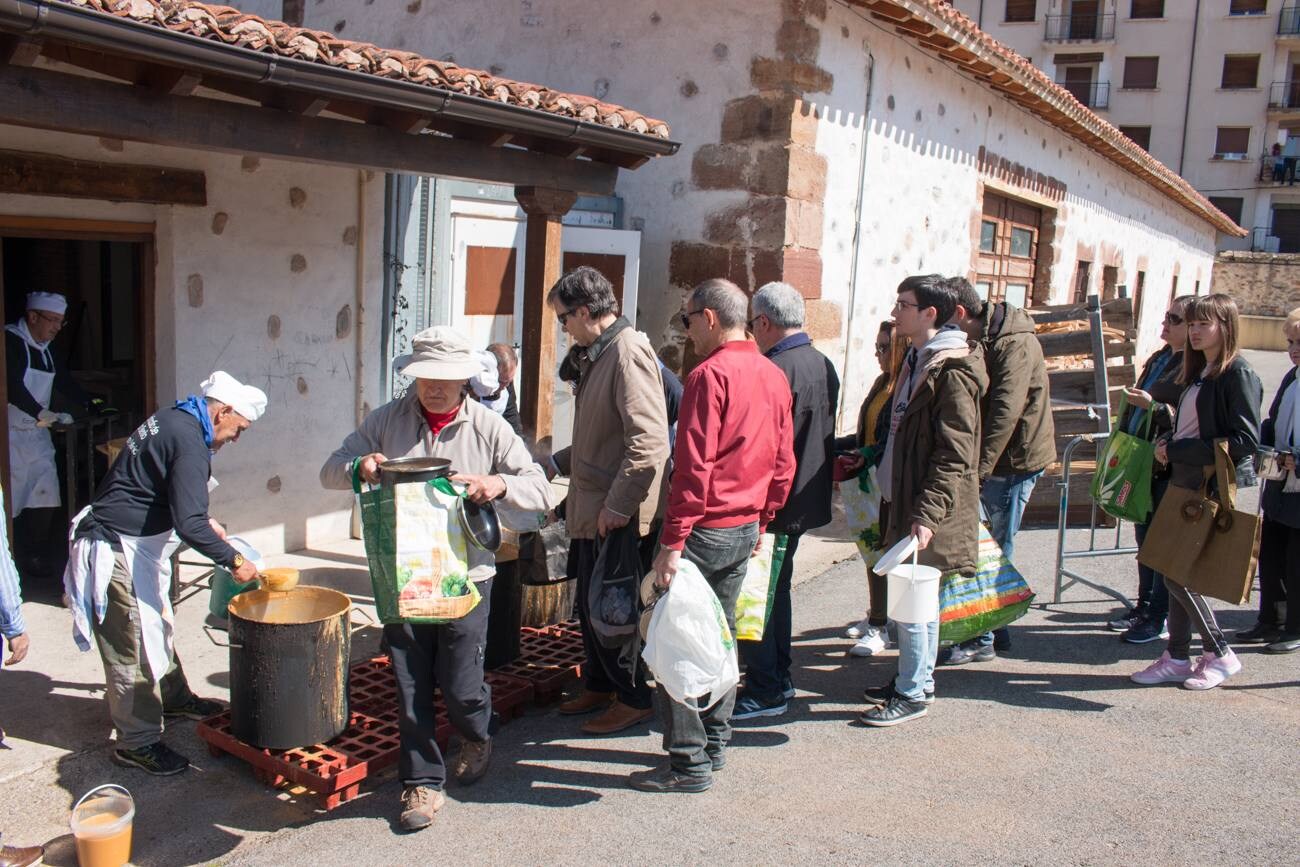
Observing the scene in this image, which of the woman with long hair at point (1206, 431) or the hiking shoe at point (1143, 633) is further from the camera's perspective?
the hiking shoe at point (1143, 633)

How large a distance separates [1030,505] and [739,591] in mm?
4839

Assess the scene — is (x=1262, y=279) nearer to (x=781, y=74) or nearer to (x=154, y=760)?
(x=781, y=74)

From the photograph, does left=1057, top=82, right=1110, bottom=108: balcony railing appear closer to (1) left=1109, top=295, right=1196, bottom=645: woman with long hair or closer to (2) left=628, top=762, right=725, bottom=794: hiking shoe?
(1) left=1109, top=295, right=1196, bottom=645: woman with long hair

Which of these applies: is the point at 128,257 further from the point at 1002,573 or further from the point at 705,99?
the point at 1002,573

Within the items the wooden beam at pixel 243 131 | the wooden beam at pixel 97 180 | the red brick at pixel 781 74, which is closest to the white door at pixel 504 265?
the wooden beam at pixel 243 131

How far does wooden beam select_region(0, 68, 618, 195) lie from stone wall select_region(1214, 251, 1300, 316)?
35862 millimetres

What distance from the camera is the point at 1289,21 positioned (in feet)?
122

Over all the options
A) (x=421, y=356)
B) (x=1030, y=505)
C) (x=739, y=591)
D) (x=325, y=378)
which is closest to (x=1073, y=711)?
(x=739, y=591)

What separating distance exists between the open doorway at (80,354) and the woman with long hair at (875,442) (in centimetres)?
354

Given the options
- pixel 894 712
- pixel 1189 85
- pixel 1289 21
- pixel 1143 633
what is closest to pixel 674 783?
pixel 894 712

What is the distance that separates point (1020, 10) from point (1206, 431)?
129 ft

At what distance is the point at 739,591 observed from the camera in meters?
3.85

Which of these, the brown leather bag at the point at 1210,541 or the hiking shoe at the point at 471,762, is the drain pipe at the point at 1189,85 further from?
the hiking shoe at the point at 471,762

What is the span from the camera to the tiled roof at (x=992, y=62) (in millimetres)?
7730
